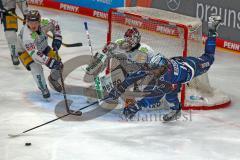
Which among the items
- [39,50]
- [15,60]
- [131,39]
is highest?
[131,39]

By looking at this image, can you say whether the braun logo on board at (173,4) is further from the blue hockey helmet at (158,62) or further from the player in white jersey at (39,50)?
the blue hockey helmet at (158,62)

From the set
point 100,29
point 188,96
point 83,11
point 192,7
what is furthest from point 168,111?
point 83,11

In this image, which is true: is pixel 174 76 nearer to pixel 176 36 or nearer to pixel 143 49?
pixel 143 49

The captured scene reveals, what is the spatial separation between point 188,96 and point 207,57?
626 millimetres

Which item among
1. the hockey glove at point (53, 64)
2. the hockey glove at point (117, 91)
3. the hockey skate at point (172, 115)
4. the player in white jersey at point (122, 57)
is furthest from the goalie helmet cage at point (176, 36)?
the hockey glove at point (53, 64)

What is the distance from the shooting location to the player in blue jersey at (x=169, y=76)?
30.0ft

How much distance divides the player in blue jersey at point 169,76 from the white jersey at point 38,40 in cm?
107

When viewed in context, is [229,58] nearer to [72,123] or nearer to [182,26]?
[182,26]

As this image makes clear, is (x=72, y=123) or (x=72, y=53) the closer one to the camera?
(x=72, y=123)

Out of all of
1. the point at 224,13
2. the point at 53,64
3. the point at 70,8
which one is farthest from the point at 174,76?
the point at 70,8

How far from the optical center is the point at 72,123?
30.4ft

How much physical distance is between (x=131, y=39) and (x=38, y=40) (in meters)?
1.39

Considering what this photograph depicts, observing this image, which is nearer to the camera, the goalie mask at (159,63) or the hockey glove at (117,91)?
the goalie mask at (159,63)

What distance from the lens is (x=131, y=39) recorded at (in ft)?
30.6
